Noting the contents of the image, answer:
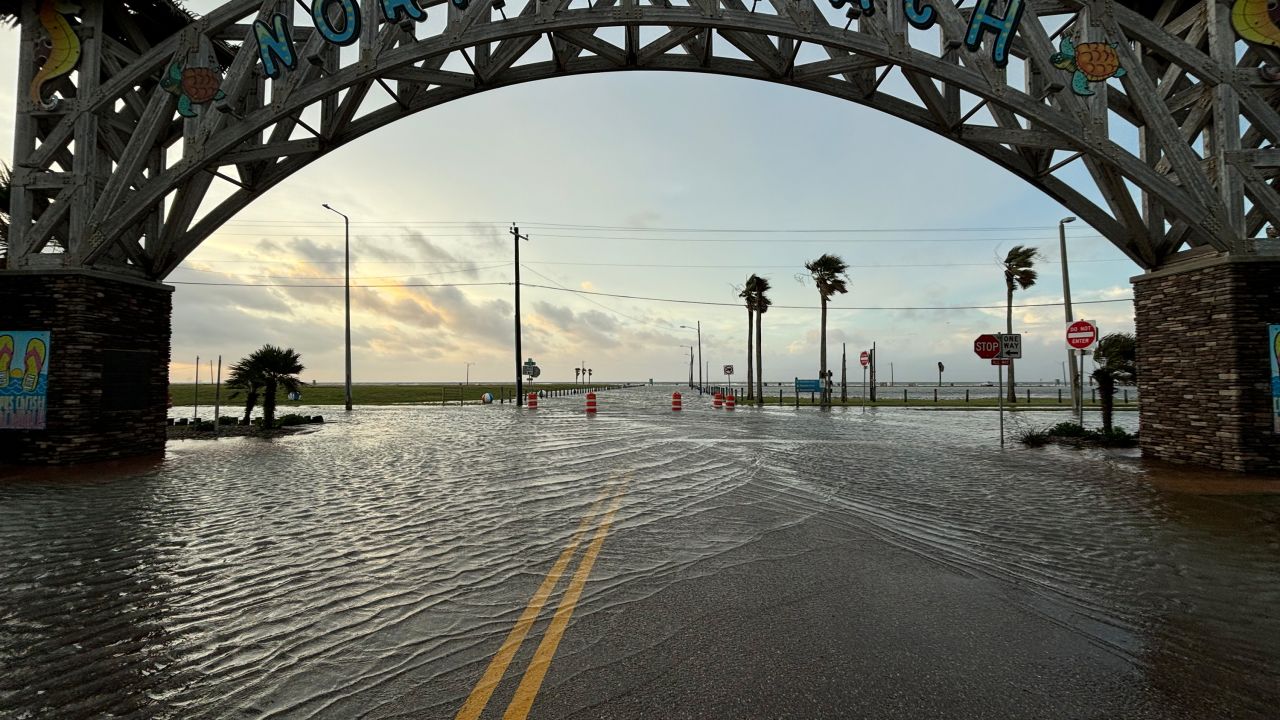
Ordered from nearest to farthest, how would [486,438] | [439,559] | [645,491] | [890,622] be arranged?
[890,622]
[439,559]
[645,491]
[486,438]

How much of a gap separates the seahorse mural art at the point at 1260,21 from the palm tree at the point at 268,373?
96.3 ft

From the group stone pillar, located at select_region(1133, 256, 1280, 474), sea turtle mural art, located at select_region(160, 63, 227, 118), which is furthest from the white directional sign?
sea turtle mural art, located at select_region(160, 63, 227, 118)

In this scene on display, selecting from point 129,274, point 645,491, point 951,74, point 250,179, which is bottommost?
point 645,491

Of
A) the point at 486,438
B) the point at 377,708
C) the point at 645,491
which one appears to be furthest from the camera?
the point at 486,438

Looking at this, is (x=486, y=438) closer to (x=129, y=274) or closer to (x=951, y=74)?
(x=129, y=274)

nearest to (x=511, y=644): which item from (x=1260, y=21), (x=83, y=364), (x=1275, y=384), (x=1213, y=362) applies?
(x=83, y=364)

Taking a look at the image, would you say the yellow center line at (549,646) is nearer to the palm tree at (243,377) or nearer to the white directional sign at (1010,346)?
the white directional sign at (1010,346)

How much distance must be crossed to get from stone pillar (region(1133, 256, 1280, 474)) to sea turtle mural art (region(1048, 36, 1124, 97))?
4.67m

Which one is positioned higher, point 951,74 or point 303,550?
point 951,74

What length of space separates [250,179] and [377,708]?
60.7 ft

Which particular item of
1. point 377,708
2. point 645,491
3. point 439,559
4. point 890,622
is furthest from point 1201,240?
point 377,708

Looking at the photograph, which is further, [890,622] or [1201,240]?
[1201,240]

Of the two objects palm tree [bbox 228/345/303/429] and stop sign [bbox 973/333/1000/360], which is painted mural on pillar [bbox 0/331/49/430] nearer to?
palm tree [bbox 228/345/303/429]

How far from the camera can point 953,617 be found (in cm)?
449
